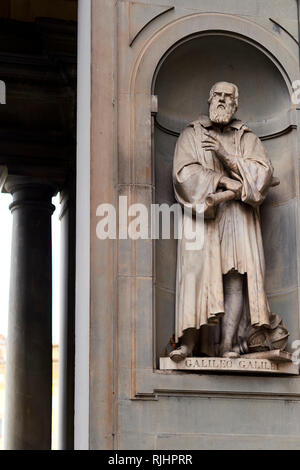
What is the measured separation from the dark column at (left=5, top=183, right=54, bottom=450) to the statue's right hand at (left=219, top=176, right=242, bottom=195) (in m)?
8.99

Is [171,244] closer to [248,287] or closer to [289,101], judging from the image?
[248,287]

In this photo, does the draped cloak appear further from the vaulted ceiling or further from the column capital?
the column capital

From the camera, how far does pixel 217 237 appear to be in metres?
16.5

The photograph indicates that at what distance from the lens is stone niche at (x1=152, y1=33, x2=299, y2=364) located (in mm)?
16812

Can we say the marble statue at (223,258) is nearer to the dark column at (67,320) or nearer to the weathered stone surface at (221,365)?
the weathered stone surface at (221,365)

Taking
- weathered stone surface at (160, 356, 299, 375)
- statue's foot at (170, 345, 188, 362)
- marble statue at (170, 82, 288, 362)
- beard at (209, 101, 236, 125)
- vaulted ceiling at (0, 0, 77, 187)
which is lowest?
weathered stone surface at (160, 356, 299, 375)

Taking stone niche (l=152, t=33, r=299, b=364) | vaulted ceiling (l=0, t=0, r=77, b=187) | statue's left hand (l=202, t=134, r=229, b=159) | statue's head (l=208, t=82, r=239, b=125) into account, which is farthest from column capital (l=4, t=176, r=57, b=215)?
statue's left hand (l=202, t=134, r=229, b=159)

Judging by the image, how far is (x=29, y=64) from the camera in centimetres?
2541

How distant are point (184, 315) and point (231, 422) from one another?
1363 mm

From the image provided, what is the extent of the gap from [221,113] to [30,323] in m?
8.95

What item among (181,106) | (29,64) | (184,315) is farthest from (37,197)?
(184,315)

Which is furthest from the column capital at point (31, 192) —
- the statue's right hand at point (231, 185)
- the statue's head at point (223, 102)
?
the statue's right hand at point (231, 185)

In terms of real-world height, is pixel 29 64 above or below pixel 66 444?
above

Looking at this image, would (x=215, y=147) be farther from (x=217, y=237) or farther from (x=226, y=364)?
(x=226, y=364)
